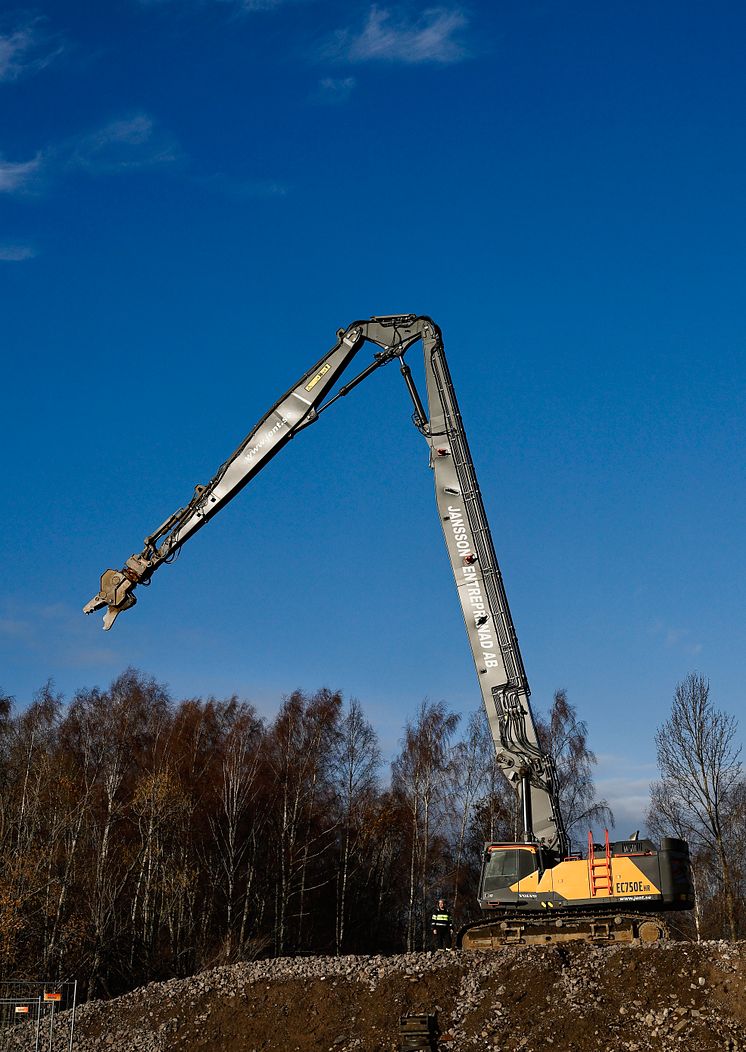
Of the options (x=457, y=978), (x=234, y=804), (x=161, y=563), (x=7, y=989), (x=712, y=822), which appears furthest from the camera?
(x=234, y=804)

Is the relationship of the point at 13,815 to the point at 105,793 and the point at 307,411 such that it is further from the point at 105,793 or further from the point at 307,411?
the point at 307,411

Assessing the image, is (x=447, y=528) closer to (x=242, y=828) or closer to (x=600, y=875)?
(x=600, y=875)

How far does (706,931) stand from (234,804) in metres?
21.2

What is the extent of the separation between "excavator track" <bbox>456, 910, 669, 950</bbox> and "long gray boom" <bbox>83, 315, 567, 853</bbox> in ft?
4.33

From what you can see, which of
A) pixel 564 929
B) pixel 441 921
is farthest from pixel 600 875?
pixel 441 921

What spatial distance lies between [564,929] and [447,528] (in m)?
7.84

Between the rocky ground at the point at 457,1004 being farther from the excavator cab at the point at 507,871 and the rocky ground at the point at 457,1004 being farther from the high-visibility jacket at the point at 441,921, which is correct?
the high-visibility jacket at the point at 441,921

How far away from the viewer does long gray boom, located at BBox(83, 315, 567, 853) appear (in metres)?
19.4

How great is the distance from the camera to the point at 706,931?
42.6m

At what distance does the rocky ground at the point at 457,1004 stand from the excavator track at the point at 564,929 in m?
0.64

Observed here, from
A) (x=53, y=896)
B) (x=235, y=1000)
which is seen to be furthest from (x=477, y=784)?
(x=235, y=1000)

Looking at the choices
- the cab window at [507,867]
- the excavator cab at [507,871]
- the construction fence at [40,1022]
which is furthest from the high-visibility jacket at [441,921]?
the construction fence at [40,1022]

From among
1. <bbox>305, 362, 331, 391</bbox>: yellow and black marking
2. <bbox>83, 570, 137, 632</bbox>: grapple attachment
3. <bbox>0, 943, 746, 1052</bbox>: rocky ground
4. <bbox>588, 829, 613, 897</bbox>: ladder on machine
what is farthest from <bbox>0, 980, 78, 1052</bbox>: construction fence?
<bbox>305, 362, 331, 391</bbox>: yellow and black marking

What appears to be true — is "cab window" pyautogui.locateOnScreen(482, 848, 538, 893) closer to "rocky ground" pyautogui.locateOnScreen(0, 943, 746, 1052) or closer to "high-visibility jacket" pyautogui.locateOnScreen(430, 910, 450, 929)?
"rocky ground" pyautogui.locateOnScreen(0, 943, 746, 1052)
